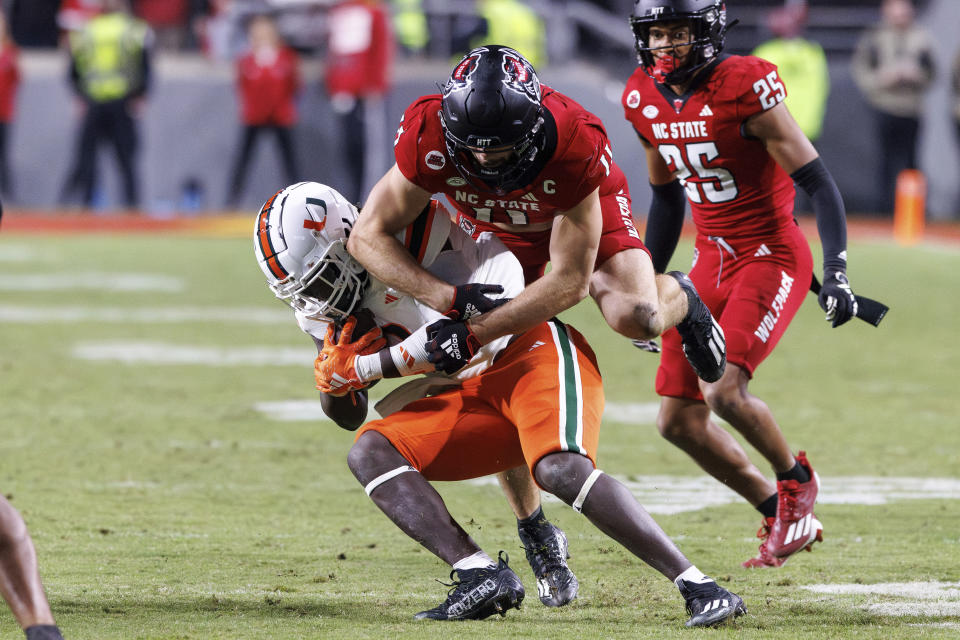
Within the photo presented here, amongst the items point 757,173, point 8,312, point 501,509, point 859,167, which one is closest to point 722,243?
point 757,173

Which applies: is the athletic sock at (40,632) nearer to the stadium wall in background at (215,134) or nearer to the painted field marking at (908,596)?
the painted field marking at (908,596)

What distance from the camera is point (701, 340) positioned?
4.75 meters

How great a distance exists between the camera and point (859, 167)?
58.6ft

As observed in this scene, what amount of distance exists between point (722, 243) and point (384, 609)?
1933mm

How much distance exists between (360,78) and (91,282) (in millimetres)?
4455

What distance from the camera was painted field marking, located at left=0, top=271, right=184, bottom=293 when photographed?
12695 millimetres

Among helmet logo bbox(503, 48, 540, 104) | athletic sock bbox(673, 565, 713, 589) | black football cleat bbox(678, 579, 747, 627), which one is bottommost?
black football cleat bbox(678, 579, 747, 627)

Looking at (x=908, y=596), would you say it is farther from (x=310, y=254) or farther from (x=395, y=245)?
(x=310, y=254)

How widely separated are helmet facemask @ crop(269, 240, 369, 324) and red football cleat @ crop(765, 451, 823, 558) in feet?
5.25

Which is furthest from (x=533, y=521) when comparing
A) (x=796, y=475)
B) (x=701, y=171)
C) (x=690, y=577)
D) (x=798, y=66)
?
(x=798, y=66)

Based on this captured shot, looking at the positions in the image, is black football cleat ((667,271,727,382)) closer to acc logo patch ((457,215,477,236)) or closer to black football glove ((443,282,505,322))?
acc logo patch ((457,215,477,236))

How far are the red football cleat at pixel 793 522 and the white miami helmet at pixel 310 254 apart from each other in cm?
159

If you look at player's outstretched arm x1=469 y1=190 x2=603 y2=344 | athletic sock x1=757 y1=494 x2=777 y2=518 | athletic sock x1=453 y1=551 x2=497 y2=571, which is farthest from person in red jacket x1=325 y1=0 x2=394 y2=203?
athletic sock x1=453 y1=551 x2=497 y2=571

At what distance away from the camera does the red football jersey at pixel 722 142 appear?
519cm
